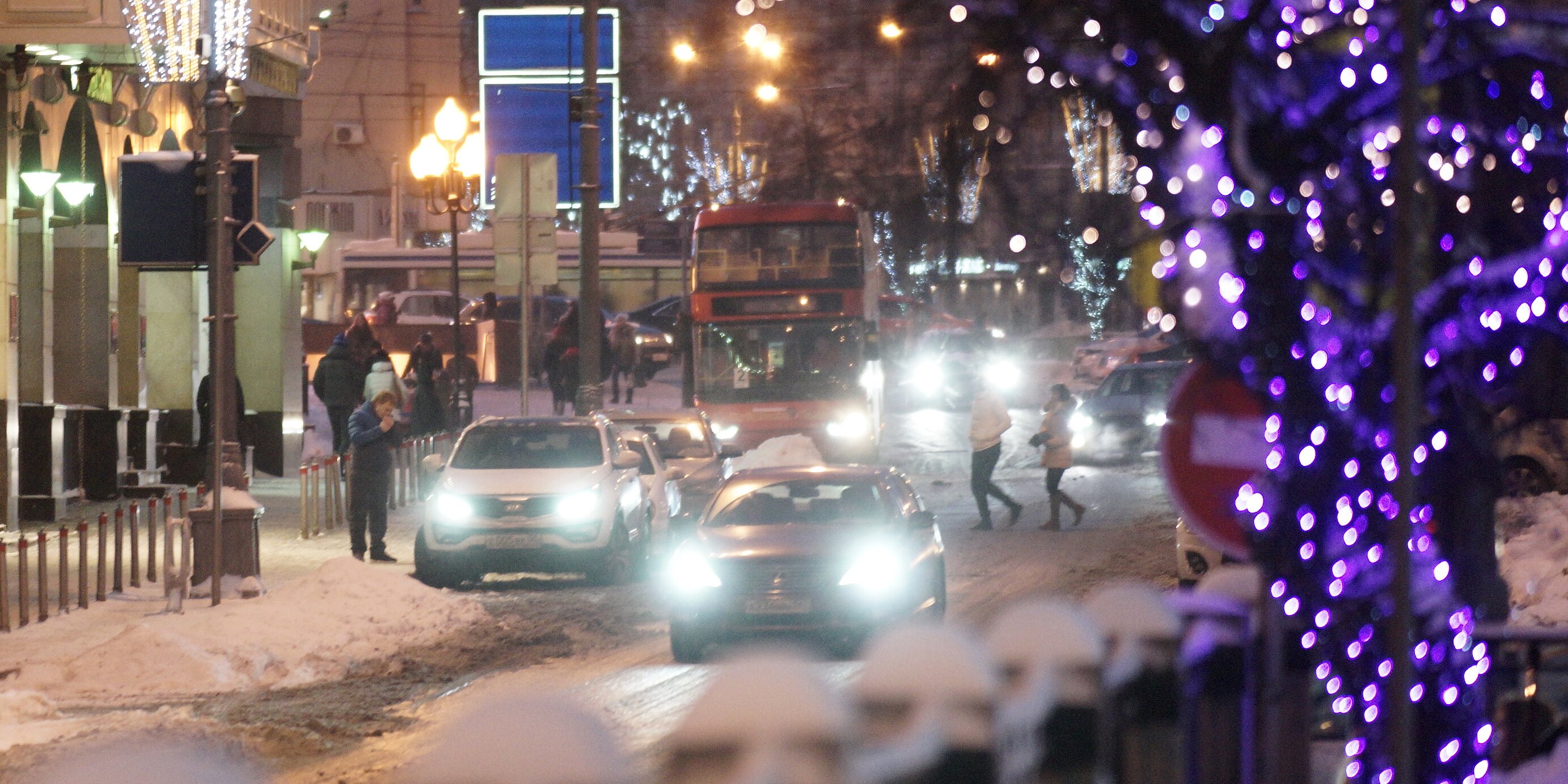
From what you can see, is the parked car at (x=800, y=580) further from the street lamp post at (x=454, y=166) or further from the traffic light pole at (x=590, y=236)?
the street lamp post at (x=454, y=166)

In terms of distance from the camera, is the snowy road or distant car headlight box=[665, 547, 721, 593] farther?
distant car headlight box=[665, 547, 721, 593]

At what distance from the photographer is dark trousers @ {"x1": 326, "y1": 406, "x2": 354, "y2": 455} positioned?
2864cm

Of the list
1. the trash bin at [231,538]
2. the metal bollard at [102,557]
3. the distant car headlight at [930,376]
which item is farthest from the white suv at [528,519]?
the distant car headlight at [930,376]

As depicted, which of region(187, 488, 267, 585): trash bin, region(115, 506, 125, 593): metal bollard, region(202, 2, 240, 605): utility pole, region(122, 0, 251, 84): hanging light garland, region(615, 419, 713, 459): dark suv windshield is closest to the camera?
region(202, 2, 240, 605): utility pole

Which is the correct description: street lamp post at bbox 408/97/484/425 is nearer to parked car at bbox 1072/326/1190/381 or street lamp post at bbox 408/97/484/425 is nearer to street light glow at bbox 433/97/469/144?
street light glow at bbox 433/97/469/144

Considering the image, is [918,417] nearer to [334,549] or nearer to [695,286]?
[695,286]

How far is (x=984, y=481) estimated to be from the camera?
73.7 ft

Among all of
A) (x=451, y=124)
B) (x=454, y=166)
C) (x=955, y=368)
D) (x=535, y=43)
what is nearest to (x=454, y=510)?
(x=535, y=43)

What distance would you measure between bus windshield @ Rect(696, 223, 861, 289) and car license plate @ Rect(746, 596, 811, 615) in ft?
56.6

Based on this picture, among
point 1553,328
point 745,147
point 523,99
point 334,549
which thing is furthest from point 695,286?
point 1553,328

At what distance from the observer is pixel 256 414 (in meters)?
30.0

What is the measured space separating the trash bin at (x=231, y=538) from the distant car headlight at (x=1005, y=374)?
3349cm

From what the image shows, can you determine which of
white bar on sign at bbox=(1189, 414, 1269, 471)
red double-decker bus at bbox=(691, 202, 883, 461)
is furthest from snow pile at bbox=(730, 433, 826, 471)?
white bar on sign at bbox=(1189, 414, 1269, 471)

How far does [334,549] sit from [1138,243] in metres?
15.8
